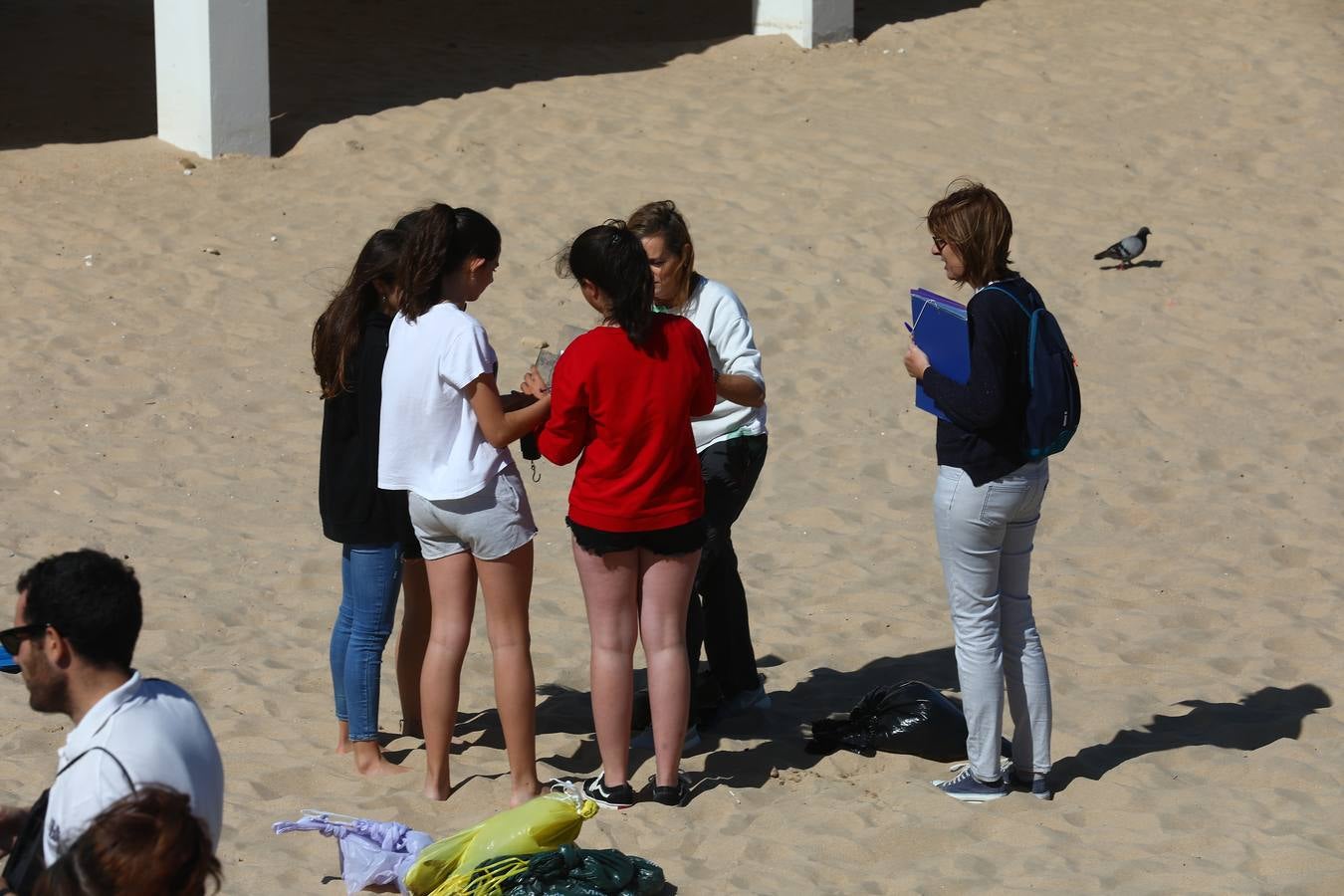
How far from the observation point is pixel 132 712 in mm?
2643

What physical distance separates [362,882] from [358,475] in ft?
4.08

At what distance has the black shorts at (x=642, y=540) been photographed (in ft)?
14.2

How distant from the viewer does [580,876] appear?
3893 millimetres

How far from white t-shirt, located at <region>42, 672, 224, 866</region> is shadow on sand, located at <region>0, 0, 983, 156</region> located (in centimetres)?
936

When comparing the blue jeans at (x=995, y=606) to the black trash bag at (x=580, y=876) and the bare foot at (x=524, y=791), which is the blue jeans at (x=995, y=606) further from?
the bare foot at (x=524, y=791)

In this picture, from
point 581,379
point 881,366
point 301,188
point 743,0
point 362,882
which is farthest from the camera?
point 743,0

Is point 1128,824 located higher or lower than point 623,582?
lower

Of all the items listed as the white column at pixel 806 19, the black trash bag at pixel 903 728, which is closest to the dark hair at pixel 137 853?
the black trash bag at pixel 903 728

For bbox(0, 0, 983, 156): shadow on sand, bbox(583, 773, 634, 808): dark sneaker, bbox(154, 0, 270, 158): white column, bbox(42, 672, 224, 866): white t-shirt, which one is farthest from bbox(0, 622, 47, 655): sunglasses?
bbox(0, 0, 983, 156): shadow on sand

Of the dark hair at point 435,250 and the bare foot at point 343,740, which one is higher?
the dark hair at point 435,250

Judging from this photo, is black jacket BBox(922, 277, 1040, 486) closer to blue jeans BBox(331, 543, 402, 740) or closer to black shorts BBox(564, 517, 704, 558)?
black shorts BBox(564, 517, 704, 558)

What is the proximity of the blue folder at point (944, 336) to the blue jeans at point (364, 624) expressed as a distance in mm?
1673

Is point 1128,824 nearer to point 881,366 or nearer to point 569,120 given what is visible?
point 881,366

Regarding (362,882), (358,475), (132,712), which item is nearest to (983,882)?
(362,882)
